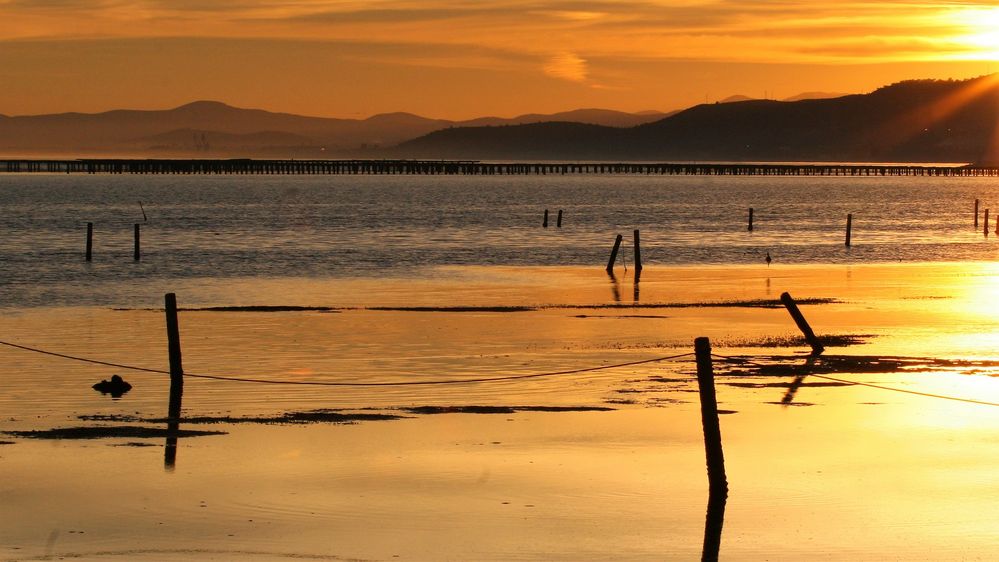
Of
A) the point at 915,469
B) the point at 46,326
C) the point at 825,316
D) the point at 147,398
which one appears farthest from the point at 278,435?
the point at 825,316

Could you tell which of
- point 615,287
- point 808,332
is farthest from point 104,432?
point 615,287

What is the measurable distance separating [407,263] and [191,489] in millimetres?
43731

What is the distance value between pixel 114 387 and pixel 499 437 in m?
6.71

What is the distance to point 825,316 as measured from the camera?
3394 cm

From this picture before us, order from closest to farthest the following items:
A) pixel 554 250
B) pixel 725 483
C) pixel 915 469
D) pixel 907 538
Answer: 1. pixel 907 538
2. pixel 725 483
3. pixel 915 469
4. pixel 554 250

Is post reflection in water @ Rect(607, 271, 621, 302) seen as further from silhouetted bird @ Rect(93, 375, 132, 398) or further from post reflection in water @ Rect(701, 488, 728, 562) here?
post reflection in water @ Rect(701, 488, 728, 562)

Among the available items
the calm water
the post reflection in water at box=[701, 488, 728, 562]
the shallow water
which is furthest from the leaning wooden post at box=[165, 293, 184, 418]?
the calm water

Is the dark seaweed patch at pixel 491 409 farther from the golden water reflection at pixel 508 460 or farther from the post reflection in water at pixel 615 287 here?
the post reflection in water at pixel 615 287

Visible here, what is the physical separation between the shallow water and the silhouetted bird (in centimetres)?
34

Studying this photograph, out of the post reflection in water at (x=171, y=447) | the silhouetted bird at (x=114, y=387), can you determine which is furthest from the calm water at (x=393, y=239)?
the post reflection in water at (x=171, y=447)

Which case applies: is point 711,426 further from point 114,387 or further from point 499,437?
point 114,387

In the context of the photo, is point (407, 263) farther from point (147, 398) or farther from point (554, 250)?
point (147, 398)

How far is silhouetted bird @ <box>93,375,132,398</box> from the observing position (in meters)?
21.5

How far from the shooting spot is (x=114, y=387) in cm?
2150
